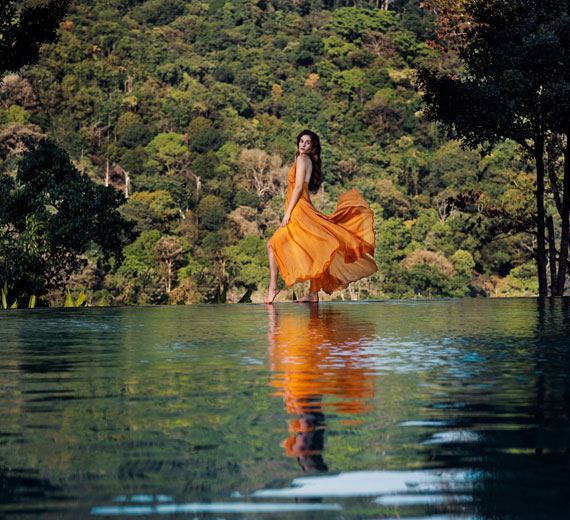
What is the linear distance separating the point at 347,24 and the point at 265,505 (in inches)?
4091

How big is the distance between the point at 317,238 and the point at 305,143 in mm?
997

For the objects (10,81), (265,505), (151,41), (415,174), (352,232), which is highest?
(151,41)

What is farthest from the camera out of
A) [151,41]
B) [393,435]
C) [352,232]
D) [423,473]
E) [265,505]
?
[151,41]

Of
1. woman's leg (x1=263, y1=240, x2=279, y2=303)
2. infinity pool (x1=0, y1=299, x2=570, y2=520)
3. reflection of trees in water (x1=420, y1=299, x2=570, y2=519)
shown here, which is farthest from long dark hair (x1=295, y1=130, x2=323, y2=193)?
reflection of trees in water (x1=420, y1=299, x2=570, y2=519)

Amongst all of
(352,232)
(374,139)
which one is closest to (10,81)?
(374,139)

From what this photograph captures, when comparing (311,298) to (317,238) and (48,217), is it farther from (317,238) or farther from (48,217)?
(48,217)

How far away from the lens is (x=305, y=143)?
33.4 ft

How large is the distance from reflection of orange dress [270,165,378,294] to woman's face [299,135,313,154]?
24cm

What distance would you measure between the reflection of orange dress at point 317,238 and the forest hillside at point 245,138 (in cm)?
2715

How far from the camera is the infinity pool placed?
6.06 feet

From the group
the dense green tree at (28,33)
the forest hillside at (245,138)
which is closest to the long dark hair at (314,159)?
the dense green tree at (28,33)

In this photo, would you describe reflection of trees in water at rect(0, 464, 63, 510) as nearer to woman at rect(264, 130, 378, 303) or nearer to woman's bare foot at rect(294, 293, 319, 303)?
woman at rect(264, 130, 378, 303)

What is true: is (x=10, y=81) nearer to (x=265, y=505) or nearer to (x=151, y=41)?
(x=151, y=41)

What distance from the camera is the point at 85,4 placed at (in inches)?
3915
